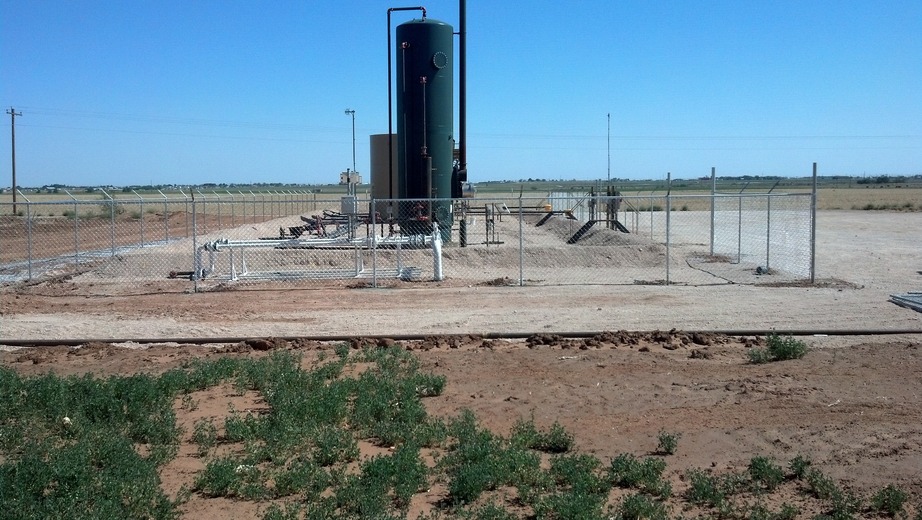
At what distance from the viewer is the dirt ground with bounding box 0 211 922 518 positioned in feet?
25.1

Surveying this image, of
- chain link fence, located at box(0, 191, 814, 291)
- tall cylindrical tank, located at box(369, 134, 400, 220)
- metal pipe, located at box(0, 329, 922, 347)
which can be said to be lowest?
metal pipe, located at box(0, 329, 922, 347)

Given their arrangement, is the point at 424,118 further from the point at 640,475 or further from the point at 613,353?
the point at 640,475

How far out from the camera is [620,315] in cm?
1492

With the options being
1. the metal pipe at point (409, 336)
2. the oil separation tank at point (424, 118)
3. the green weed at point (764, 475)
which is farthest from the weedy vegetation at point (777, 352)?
the oil separation tank at point (424, 118)

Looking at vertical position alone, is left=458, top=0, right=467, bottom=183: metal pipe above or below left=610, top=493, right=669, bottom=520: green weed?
above

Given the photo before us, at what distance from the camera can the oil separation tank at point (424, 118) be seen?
25109 millimetres

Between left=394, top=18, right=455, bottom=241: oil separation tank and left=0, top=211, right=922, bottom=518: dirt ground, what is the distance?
22.5ft

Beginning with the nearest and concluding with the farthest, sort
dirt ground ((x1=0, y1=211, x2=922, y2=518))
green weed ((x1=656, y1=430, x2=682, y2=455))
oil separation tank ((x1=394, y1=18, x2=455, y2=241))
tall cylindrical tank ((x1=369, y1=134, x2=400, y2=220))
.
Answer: green weed ((x1=656, y1=430, x2=682, y2=455))
dirt ground ((x1=0, y1=211, x2=922, y2=518))
oil separation tank ((x1=394, y1=18, x2=455, y2=241))
tall cylindrical tank ((x1=369, y1=134, x2=400, y2=220))

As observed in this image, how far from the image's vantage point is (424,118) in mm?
25359

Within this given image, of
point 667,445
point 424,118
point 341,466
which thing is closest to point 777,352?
point 667,445

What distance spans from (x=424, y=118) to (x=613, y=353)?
596 inches

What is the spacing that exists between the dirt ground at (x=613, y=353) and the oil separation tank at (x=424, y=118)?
6865 millimetres

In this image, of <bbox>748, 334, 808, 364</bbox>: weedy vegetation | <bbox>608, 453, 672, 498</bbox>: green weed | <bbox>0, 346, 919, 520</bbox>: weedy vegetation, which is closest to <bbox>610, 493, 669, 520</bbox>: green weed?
<bbox>0, 346, 919, 520</bbox>: weedy vegetation

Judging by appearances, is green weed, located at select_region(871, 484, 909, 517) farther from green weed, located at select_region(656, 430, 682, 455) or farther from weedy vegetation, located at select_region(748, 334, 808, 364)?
weedy vegetation, located at select_region(748, 334, 808, 364)
